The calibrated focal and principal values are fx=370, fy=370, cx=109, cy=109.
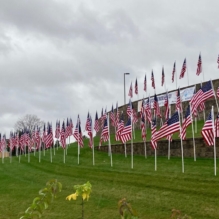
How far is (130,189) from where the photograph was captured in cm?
1627

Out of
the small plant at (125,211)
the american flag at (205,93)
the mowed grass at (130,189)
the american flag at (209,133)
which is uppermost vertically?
the american flag at (205,93)

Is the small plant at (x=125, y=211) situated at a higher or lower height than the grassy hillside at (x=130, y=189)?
higher

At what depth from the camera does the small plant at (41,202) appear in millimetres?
3123

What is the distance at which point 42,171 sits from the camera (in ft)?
82.6

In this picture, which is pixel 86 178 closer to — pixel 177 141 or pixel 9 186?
pixel 9 186

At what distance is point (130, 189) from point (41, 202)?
13.4 m

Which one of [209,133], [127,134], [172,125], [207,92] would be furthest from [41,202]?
[127,134]

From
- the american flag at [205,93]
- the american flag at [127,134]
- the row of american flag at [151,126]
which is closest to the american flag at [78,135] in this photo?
the row of american flag at [151,126]

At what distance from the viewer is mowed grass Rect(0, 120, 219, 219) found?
42.8 feet

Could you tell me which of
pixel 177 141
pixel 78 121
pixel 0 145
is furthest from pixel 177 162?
pixel 0 145

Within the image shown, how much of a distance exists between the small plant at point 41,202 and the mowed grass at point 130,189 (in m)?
9.46

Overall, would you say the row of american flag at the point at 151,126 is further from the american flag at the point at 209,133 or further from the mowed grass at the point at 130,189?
the mowed grass at the point at 130,189

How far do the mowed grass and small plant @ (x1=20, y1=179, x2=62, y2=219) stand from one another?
31.1ft

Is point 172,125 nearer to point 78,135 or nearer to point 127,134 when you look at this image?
point 127,134
